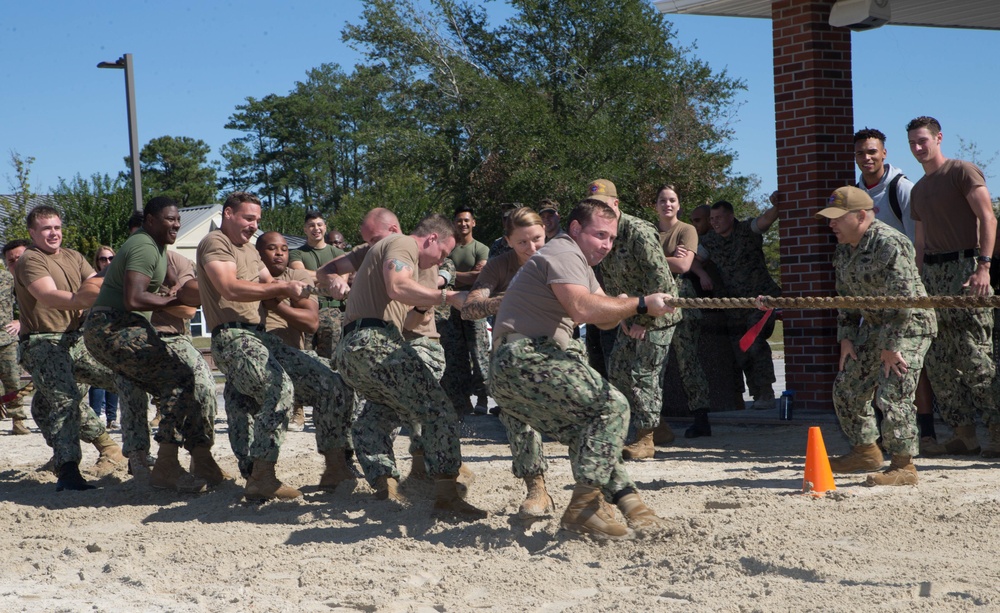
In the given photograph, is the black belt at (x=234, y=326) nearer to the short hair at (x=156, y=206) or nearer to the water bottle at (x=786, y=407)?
the short hair at (x=156, y=206)

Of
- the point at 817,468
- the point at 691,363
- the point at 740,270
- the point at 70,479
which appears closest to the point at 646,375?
the point at 691,363

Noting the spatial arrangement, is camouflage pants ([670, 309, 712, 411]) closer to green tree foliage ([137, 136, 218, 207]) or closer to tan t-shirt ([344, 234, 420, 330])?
tan t-shirt ([344, 234, 420, 330])

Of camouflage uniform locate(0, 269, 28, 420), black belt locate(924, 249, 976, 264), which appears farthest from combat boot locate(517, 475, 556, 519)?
camouflage uniform locate(0, 269, 28, 420)

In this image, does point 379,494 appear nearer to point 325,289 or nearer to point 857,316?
point 325,289

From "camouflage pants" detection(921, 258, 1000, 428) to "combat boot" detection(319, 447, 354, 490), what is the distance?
403 cm

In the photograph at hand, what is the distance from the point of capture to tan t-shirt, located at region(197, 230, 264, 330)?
21.7 feet

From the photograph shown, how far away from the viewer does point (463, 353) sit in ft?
32.9

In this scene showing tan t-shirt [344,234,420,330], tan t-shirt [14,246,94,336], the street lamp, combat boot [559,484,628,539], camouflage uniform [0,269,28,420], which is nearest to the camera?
combat boot [559,484,628,539]

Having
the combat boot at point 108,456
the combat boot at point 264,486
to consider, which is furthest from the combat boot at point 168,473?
the combat boot at point 108,456

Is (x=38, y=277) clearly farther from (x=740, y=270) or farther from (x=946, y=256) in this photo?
(x=946, y=256)

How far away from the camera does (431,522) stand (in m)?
5.82

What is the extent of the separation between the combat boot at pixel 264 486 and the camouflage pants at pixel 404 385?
914 millimetres

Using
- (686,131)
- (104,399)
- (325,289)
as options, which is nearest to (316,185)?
(686,131)

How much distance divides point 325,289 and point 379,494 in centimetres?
154
